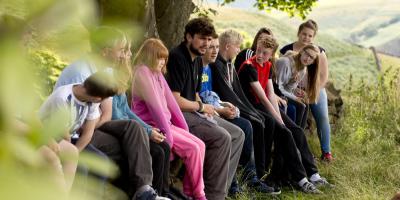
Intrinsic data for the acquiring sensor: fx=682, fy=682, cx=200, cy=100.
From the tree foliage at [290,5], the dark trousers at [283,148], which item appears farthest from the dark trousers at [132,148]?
the tree foliage at [290,5]

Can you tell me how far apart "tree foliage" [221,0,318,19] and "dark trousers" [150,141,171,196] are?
776 cm

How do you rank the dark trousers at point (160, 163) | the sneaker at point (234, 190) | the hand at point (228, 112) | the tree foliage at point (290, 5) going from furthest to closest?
the tree foliage at point (290, 5)
the hand at point (228, 112)
the sneaker at point (234, 190)
the dark trousers at point (160, 163)

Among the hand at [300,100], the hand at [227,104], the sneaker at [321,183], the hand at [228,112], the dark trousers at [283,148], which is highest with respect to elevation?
the hand at [227,104]

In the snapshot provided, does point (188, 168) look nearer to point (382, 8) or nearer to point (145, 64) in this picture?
point (145, 64)

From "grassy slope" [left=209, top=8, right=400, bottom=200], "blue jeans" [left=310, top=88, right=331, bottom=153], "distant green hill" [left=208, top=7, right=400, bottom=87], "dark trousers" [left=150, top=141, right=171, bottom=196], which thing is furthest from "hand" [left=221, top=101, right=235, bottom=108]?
"distant green hill" [left=208, top=7, right=400, bottom=87]

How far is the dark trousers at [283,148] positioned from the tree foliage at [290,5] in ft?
18.6

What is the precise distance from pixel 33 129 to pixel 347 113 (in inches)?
401

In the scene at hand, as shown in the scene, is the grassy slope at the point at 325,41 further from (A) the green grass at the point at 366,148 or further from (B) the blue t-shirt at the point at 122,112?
(B) the blue t-shirt at the point at 122,112

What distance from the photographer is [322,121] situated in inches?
336

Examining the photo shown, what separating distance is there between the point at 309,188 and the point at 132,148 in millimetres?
2699

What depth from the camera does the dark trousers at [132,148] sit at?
495 centimetres

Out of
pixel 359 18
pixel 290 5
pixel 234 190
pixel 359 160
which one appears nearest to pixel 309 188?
pixel 234 190

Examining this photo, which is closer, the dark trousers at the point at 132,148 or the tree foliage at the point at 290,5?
the dark trousers at the point at 132,148

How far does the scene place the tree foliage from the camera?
12516 mm
